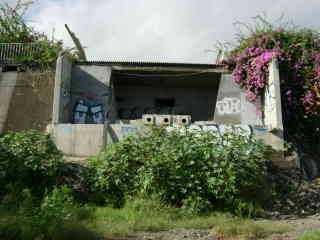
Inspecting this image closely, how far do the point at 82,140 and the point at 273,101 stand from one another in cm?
636

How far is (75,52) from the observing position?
1636 centimetres

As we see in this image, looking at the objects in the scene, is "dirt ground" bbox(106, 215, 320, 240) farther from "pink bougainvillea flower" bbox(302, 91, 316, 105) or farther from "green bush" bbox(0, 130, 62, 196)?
"pink bougainvillea flower" bbox(302, 91, 316, 105)

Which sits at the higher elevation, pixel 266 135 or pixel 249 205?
pixel 266 135

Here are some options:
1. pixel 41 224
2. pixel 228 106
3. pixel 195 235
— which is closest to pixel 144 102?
pixel 228 106

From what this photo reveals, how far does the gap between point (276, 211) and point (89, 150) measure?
5690 mm

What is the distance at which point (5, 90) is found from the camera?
14.7 metres

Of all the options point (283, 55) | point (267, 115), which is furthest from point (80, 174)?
point (283, 55)

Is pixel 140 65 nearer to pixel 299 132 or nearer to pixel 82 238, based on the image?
pixel 299 132

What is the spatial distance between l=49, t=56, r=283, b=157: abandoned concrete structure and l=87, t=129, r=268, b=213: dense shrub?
184cm

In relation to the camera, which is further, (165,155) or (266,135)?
(266,135)

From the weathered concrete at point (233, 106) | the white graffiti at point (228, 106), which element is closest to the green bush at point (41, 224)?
the weathered concrete at point (233, 106)

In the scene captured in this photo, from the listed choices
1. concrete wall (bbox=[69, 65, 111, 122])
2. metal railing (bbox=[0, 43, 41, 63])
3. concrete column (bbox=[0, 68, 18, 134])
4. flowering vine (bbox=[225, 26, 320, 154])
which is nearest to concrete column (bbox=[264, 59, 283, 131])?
flowering vine (bbox=[225, 26, 320, 154])

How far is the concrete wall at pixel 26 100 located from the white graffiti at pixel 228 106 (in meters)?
6.36

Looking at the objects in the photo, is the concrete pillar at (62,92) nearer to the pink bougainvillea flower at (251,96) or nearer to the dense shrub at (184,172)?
the dense shrub at (184,172)
